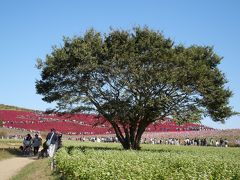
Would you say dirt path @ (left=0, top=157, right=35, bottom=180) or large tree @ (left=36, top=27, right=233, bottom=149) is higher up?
large tree @ (left=36, top=27, right=233, bottom=149)

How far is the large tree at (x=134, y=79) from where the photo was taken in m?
39.3

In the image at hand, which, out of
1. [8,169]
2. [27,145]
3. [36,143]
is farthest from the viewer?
[27,145]

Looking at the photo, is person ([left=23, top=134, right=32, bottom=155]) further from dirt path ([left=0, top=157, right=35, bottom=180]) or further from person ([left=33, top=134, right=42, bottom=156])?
dirt path ([left=0, top=157, right=35, bottom=180])

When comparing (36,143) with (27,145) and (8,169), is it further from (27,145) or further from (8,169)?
(8,169)

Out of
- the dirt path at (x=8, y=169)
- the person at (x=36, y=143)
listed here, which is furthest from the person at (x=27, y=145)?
the dirt path at (x=8, y=169)

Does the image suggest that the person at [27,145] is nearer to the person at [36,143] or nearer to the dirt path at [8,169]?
the person at [36,143]

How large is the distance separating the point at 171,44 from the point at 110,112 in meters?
8.03

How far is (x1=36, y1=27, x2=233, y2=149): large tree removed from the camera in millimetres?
39312

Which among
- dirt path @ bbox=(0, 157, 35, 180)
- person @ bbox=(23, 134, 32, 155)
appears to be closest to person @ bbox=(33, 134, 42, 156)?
person @ bbox=(23, 134, 32, 155)

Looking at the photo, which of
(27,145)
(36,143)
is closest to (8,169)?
(36,143)

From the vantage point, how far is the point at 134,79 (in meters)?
39.5

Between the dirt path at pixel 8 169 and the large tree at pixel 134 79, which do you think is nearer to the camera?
the dirt path at pixel 8 169

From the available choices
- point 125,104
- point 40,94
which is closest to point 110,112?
point 125,104

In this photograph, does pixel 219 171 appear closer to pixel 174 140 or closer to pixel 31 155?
pixel 31 155
